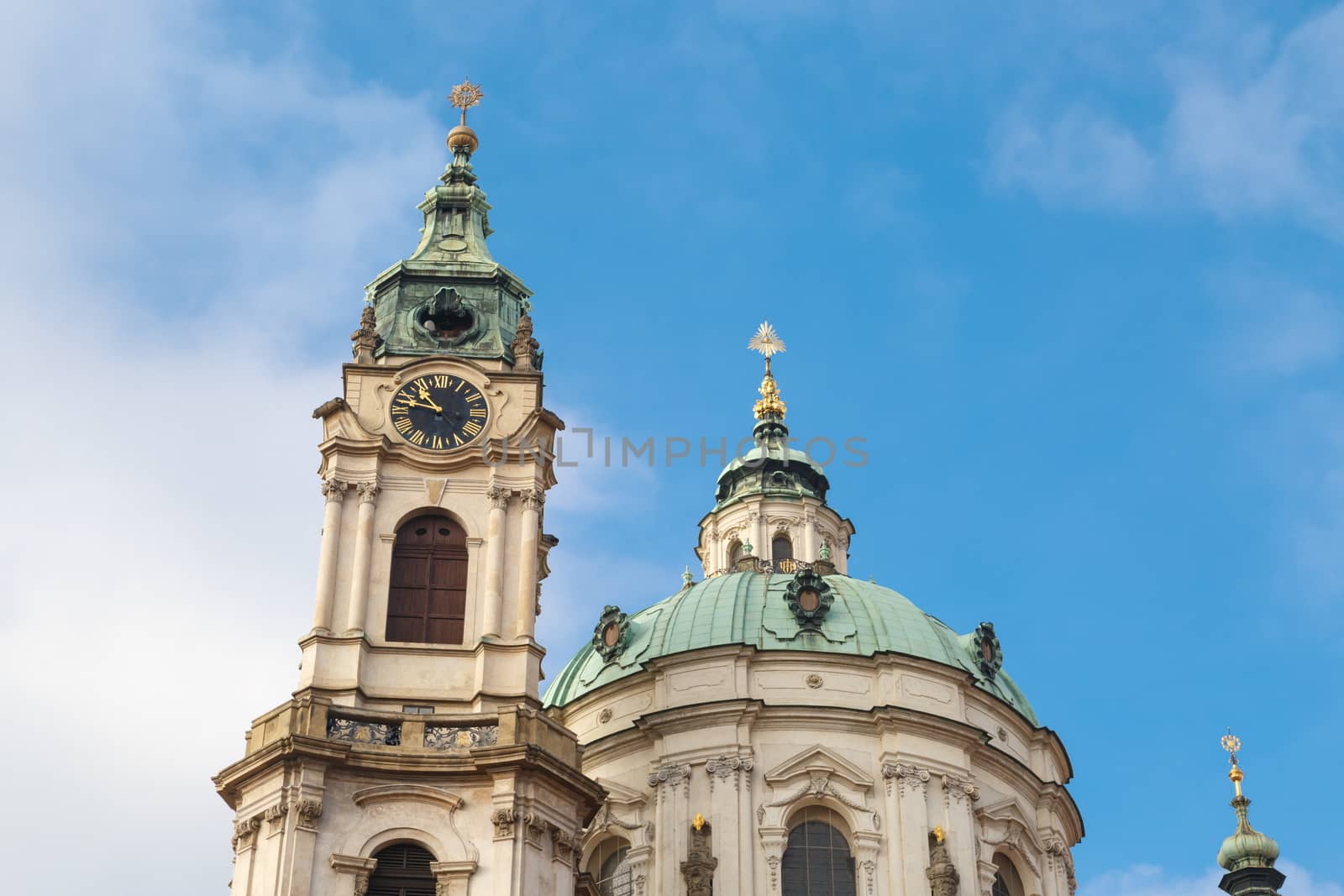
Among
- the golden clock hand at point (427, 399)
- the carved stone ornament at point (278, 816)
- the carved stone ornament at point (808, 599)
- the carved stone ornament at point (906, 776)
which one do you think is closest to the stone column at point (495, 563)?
the golden clock hand at point (427, 399)

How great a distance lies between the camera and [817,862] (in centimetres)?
5653

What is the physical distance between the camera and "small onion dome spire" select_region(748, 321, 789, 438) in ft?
250

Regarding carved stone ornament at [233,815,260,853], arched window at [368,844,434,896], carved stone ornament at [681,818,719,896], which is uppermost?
carved stone ornament at [681,818,719,896]

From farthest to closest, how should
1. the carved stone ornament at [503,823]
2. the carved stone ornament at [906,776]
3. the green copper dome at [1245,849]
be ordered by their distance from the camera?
the green copper dome at [1245,849] → the carved stone ornament at [906,776] → the carved stone ornament at [503,823]

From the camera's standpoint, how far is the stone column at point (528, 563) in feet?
155

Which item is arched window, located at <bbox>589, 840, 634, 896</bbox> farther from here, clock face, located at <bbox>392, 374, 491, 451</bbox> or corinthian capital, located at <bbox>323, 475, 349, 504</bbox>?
corinthian capital, located at <bbox>323, 475, 349, 504</bbox>

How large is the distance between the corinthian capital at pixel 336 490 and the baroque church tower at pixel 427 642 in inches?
1.7

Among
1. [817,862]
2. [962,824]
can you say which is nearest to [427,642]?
[817,862]

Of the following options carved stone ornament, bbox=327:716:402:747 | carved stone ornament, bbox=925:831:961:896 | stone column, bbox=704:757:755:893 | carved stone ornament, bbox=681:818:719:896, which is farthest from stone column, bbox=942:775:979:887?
carved stone ornament, bbox=327:716:402:747

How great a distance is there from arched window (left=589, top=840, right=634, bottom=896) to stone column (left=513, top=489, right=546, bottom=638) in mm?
12214

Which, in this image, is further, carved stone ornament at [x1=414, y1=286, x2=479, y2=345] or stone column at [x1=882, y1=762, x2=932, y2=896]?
stone column at [x1=882, y1=762, x2=932, y2=896]

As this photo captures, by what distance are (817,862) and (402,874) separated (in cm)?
1646

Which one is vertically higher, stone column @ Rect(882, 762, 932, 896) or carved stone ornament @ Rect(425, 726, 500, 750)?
→ stone column @ Rect(882, 762, 932, 896)

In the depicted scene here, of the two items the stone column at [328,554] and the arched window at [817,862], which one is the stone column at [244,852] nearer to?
the stone column at [328,554]
